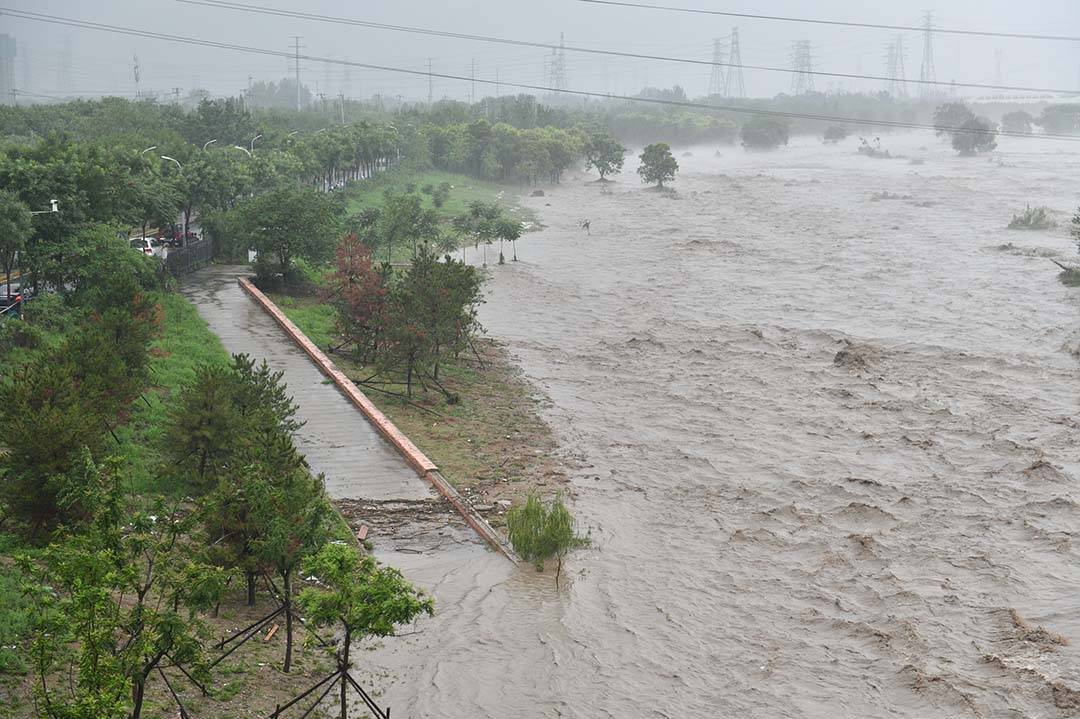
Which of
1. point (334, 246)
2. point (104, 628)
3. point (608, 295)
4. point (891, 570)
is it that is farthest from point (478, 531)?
point (608, 295)

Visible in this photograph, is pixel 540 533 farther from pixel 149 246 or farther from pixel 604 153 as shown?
pixel 604 153

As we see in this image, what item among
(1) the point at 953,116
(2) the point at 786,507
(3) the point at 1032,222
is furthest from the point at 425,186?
(1) the point at 953,116

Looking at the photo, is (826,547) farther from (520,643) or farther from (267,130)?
(267,130)

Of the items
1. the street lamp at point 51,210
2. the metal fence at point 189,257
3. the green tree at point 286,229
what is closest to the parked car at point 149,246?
the metal fence at point 189,257

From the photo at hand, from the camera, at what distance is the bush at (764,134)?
502ft

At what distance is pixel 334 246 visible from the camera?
40.5 metres

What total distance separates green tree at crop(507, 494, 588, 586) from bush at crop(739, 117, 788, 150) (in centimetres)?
13969

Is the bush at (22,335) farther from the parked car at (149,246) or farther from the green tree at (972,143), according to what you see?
the green tree at (972,143)

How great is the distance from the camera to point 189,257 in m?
44.3

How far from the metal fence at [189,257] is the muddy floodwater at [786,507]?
11.9 m

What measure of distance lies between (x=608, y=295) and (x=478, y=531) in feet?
90.1

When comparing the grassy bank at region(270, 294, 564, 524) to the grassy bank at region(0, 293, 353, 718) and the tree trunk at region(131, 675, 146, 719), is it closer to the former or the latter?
the grassy bank at region(0, 293, 353, 718)

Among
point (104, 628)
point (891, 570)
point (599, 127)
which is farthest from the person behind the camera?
point (599, 127)

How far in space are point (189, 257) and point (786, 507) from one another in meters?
29.4
